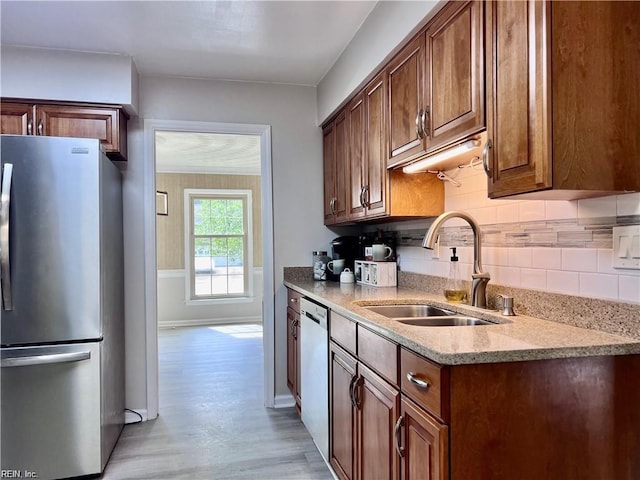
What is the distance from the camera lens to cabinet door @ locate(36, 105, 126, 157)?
8.96 feet

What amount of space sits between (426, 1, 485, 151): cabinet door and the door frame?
1.72m

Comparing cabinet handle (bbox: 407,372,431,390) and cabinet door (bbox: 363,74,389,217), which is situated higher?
cabinet door (bbox: 363,74,389,217)

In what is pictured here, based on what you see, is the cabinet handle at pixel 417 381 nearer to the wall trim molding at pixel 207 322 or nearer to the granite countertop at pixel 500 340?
the granite countertop at pixel 500 340

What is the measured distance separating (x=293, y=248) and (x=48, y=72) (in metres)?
1.94

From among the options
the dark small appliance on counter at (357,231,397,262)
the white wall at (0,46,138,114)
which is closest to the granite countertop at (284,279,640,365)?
the dark small appliance on counter at (357,231,397,262)

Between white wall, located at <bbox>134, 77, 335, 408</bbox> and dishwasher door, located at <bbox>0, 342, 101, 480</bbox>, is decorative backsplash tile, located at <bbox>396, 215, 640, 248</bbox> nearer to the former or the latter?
white wall, located at <bbox>134, 77, 335, 408</bbox>

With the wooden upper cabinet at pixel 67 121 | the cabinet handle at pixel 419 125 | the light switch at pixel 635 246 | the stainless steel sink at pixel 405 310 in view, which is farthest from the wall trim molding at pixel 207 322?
the light switch at pixel 635 246

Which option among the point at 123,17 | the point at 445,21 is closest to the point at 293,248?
the point at 123,17

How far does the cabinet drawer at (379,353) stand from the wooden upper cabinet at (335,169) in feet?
4.45

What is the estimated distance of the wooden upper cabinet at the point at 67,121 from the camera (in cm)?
269

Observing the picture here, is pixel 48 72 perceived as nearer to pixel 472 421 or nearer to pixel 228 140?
pixel 228 140

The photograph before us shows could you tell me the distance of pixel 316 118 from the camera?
11.4 feet

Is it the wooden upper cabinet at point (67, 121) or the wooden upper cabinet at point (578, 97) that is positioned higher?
the wooden upper cabinet at point (67, 121)

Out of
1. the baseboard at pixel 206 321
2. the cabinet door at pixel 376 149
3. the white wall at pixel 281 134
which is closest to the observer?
the cabinet door at pixel 376 149
